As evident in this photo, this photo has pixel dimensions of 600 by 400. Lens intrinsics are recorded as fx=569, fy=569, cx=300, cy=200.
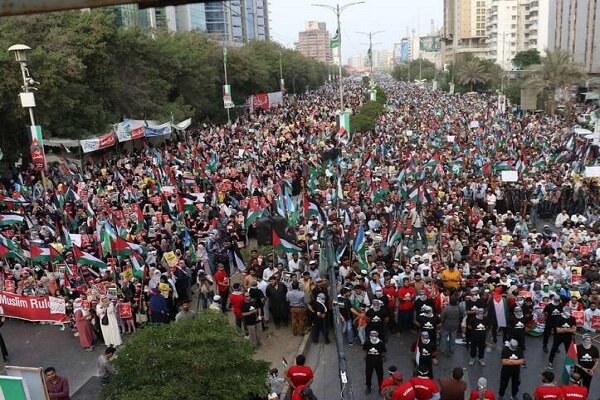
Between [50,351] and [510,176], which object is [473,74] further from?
[50,351]

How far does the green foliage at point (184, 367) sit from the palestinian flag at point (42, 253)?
7.19 meters

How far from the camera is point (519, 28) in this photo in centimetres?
11956

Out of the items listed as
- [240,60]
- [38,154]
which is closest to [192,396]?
[38,154]

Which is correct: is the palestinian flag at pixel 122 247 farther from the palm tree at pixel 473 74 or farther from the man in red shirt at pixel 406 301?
the palm tree at pixel 473 74

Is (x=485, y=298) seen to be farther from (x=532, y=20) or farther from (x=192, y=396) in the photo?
(x=532, y=20)

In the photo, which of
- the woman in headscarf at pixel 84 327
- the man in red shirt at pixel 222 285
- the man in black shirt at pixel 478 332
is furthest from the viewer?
the man in red shirt at pixel 222 285

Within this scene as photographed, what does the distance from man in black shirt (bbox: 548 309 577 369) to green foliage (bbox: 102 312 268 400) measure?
5349 millimetres

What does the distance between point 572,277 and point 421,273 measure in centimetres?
314

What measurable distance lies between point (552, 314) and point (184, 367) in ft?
21.1

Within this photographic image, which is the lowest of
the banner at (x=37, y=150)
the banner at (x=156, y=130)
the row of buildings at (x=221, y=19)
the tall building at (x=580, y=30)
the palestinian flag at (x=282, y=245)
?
the palestinian flag at (x=282, y=245)

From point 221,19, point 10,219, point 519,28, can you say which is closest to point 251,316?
point 10,219

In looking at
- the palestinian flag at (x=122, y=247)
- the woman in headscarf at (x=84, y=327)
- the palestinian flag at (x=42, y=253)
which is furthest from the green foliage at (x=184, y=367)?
the palestinian flag at (x=42, y=253)

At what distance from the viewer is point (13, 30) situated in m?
28.9

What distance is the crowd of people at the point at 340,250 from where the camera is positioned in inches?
405
